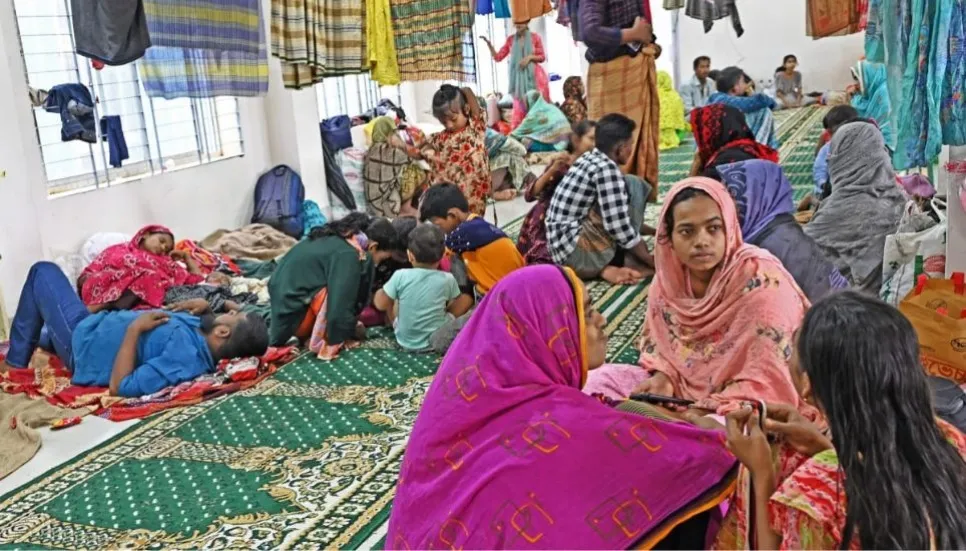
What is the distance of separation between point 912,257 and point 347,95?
606cm

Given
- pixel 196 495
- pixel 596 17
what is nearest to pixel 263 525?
pixel 196 495

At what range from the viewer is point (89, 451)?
3.42 m

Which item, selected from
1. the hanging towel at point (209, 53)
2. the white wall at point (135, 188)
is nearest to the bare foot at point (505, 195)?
the white wall at point (135, 188)

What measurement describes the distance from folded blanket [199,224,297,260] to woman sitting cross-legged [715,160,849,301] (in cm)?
338

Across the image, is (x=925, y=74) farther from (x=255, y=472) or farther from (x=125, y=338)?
(x=125, y=338)

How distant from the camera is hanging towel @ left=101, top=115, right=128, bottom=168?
5492 mm

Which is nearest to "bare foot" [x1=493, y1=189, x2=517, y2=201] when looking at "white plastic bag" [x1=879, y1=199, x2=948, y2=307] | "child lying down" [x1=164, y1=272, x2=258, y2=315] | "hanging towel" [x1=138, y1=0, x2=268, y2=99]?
"child lying down" [x1=164, y1=272, x2=258, y2=315]

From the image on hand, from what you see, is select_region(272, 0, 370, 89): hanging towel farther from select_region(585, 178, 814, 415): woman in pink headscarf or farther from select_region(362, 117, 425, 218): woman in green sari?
select_region(585, 178, 814, 415): woman in pink headscarf

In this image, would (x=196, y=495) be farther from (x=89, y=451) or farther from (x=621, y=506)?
(x=621, y=506)

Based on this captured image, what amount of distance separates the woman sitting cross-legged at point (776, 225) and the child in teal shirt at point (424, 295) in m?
1.34

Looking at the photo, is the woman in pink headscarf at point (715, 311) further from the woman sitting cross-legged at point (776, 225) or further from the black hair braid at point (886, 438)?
the black hair braid at point (886, 438)

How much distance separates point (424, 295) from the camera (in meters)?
4.24

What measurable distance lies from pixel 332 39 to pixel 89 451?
101 inches

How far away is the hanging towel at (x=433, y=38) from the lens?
503 cm
